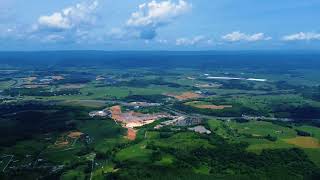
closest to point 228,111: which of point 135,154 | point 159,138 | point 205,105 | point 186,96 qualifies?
point 205,105

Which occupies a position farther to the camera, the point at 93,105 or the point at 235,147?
the point at 93,105

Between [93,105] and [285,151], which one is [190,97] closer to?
[93,105]

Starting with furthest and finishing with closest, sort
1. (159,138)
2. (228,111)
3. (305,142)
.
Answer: (228,111), (159,138), (305,142)

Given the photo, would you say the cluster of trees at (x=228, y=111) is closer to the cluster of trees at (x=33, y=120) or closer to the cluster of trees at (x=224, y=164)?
the cluster of trees at (x=33, y=120)

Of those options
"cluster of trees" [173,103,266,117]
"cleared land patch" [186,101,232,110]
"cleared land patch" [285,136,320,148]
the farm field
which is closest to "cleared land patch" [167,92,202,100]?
the farm field

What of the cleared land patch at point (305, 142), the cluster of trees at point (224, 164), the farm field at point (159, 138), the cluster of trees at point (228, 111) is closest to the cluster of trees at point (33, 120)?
the farm field at point (159, 138)

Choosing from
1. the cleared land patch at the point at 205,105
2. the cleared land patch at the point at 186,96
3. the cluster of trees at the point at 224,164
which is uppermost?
the cleared land patch at the point at 205,105

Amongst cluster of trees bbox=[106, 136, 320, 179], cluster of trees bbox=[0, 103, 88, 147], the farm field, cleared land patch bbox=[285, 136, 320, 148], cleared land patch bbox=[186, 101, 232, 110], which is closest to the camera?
cluster of trees bbox=[106, 136, 320, 179]

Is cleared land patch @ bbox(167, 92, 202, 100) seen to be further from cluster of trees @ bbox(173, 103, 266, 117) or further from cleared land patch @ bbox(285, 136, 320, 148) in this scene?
cleared land patch @ bbox(285, 136, 320, 148)

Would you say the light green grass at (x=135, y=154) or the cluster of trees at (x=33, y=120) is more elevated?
the light green grass at (x=135, y=154)

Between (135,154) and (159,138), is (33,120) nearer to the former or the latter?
(159,138)

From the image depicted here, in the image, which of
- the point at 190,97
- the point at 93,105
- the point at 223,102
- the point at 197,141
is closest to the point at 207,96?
the point at 190,97
